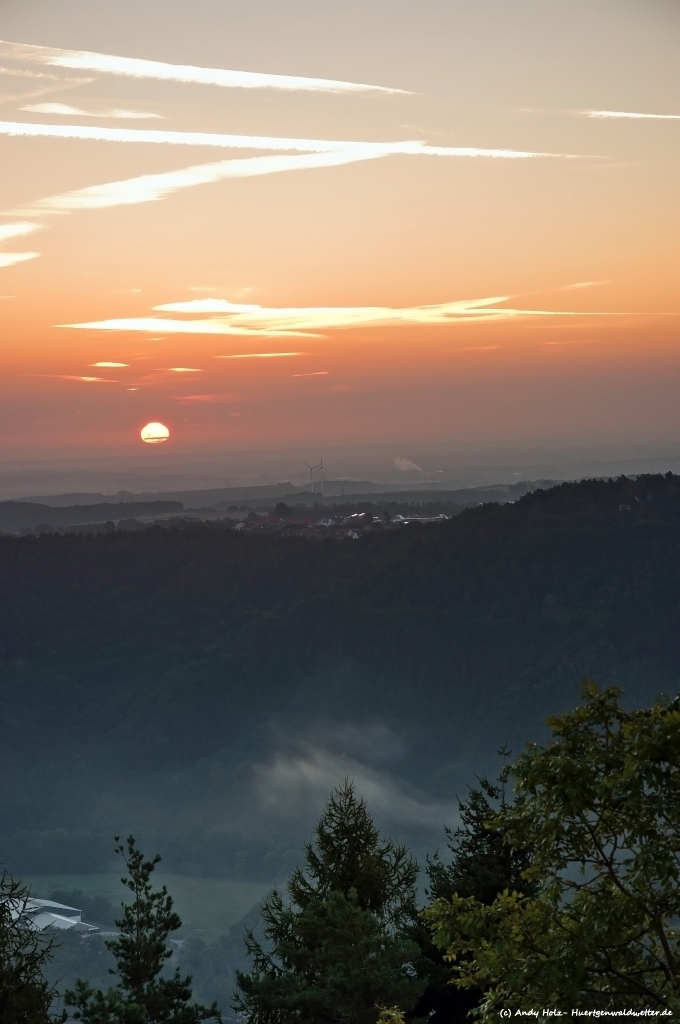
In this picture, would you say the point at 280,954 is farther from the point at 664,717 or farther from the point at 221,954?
the point at 221,954

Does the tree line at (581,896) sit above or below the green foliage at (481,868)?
below

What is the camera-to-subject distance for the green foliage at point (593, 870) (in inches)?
445

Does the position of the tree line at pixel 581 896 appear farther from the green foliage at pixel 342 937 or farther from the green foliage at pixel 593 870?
the green foliage at pixel 342 937

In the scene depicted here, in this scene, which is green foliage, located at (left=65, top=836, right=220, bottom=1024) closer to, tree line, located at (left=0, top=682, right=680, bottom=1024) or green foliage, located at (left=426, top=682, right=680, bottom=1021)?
tree line, located at (left=0, top=682, right=680, bottom=1024)

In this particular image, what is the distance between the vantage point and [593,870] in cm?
1184

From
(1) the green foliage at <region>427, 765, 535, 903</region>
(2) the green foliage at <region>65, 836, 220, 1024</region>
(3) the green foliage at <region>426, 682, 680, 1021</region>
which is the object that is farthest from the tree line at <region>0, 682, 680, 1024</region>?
(2) the green foliage at <region>65, 836, 220, 1024</region>

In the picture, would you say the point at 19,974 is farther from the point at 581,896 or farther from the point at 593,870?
the point at 593,870

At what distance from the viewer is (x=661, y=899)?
11.4 m

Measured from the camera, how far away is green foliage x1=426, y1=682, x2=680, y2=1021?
1131 centimetres

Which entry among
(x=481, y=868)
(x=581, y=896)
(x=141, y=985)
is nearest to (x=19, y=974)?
(x=581, y=896)

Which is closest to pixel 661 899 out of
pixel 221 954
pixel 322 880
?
pixel 322 880

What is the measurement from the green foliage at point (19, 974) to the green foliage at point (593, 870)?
24.3 feet

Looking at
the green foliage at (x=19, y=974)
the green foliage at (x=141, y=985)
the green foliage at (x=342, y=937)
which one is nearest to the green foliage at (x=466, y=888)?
the green foliage at (x=342, y=937)

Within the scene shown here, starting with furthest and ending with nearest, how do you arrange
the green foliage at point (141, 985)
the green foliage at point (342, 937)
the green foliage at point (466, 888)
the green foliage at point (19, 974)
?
the green foliage at point (141, 985), the green foliage at point (466, 888), the green foliage at point (342, 937), the green foliage at point (19, 974)
